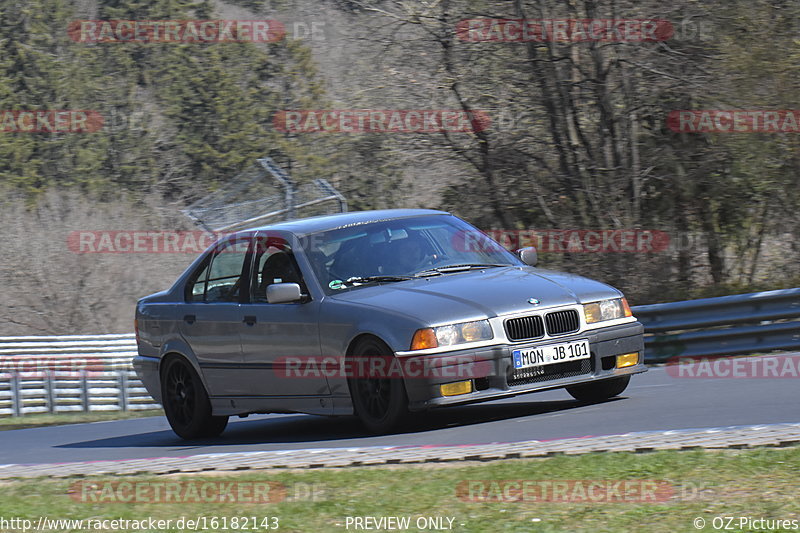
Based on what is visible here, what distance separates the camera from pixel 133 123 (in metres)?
44.8

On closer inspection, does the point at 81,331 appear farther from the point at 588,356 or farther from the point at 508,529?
the point at 508,529

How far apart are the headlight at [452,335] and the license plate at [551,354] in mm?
256

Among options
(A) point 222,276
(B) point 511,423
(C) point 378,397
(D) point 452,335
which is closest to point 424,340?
(D) point 452,335

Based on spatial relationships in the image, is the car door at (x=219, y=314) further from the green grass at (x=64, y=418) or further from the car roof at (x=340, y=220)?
the green grass at (x=64, y=418)

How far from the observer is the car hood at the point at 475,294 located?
8.20m

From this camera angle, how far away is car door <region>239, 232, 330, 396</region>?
29.1ft

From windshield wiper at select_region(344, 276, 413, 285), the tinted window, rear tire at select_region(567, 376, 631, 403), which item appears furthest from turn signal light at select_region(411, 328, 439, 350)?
rear tire at select_region(567, 376, 631, 403)

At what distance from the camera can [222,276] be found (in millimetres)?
10203

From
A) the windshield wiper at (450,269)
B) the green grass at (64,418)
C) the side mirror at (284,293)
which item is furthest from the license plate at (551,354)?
the green grass at (64,418)

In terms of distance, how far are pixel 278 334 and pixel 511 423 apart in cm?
194

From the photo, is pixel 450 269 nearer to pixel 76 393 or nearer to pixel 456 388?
pixel 456 388

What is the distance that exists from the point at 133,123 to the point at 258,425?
3462 centimetres

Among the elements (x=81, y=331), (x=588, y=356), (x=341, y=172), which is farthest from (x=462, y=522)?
(x=81, y=331)

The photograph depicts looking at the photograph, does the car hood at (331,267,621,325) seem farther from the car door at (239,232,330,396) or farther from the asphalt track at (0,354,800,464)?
the asphalt track at (0,354,800,464)
